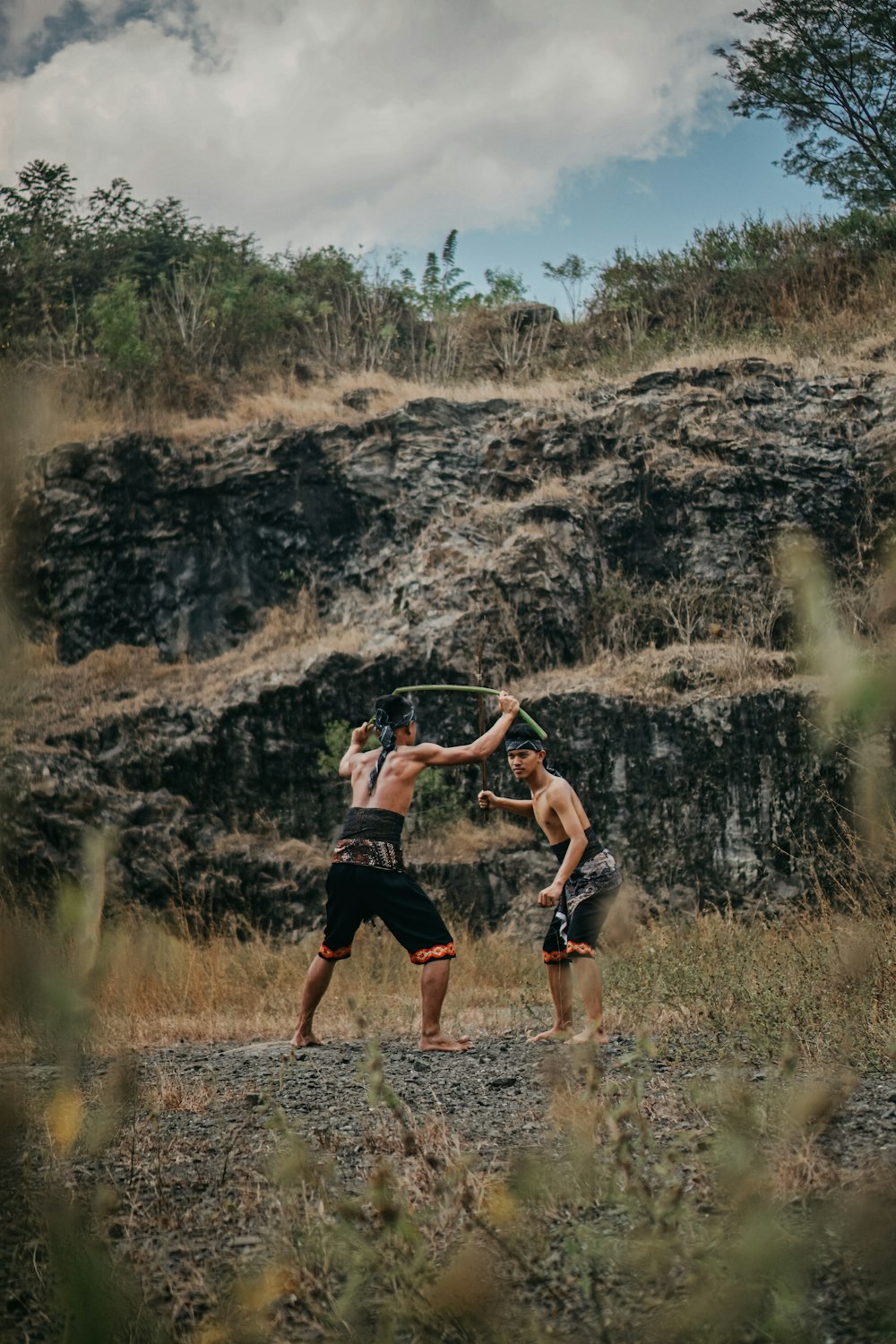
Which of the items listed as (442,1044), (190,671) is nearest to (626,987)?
(442,1044)

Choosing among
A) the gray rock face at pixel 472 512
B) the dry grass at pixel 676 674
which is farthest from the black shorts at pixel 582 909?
the gray rock face at pixel 472 512

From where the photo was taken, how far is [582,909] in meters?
6.76

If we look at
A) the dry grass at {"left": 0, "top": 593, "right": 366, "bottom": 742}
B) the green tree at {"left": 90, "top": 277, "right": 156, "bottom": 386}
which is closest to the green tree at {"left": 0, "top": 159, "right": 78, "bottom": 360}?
the green tree at {"left": 90, "top": 277, "right": 156, "bottom": 386}

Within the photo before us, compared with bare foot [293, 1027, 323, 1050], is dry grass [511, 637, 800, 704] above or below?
above

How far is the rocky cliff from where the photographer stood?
11805mm

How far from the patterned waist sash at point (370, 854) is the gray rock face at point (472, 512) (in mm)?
6490

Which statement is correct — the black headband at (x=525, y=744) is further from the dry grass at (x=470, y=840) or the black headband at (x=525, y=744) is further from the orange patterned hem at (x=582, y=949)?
the dry grass at (x=470, y=840)

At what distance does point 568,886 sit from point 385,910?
1070 mm

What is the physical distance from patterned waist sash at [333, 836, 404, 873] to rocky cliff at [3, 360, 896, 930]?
446 cm

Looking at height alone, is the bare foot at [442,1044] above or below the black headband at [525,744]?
below

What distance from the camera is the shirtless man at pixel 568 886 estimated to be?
6.57 metres

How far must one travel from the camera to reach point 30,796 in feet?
40.1

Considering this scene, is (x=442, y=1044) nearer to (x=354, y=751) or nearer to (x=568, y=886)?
(x=568, y=886)

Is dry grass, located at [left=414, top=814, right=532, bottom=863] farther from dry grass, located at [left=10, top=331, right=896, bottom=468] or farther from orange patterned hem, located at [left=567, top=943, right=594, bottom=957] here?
dry grass, located at [left=10, top=331, right=896, bottom=468]
